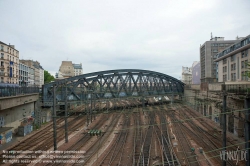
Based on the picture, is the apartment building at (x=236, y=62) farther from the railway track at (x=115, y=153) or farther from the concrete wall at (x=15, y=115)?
the concrete wall at (x=15, y=115)

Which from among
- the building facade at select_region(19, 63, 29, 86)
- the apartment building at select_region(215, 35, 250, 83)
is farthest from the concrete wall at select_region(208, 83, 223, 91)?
the building facade at select_region(19, 63, 29, 86)

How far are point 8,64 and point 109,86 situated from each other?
119ft

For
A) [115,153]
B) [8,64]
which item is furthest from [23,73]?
[115,153]

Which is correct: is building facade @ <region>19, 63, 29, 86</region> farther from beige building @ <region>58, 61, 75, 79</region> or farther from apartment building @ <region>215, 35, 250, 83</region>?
apartment building @ <region>215, 35, 250, 83</region>

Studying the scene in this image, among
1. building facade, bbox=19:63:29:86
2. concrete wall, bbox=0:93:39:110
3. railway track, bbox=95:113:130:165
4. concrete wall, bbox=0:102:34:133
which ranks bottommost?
railway track, bbox=95:113:130:165

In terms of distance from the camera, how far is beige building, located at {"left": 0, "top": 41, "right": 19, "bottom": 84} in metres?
50.2

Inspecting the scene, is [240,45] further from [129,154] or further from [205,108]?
[129,154]

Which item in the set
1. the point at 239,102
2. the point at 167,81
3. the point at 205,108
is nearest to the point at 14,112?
the point at 239,102

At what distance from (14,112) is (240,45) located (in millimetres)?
47500

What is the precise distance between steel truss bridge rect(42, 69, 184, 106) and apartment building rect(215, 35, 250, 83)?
16134mm

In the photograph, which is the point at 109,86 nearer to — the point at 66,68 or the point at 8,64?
the point at 8,64

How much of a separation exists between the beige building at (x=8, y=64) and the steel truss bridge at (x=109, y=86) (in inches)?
829

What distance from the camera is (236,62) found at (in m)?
41.1

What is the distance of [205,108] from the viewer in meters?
41.8
